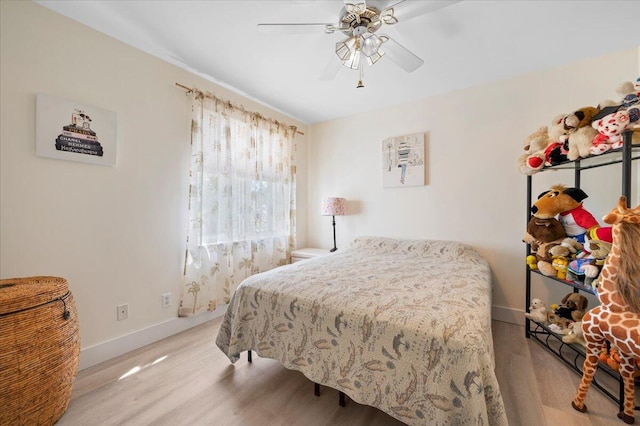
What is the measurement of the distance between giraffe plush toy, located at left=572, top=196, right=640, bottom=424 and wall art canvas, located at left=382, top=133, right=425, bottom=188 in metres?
1.82

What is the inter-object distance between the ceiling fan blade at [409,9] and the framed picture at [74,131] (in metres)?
2.08

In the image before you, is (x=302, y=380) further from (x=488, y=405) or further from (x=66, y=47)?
(x=66, y=47)

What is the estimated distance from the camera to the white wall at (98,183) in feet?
5.08

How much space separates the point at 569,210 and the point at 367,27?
5.98 feet

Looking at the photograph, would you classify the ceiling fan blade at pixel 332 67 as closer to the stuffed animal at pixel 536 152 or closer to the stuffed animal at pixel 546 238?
the stuffed animal at pixel 536 152

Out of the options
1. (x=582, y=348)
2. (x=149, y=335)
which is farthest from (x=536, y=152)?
(x=149, y=335)

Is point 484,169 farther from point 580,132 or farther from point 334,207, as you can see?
point 334,207

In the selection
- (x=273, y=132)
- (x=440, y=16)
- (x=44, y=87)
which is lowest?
(x=44, y=87)

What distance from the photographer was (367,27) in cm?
158

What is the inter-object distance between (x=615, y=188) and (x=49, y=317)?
383cm

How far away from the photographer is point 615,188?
6.58 feet

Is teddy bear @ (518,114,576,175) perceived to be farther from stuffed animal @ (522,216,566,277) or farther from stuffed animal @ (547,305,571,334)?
stuffed animal @ (547,305,571,334)

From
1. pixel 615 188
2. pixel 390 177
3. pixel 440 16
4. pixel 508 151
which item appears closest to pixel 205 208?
pixel 390 177

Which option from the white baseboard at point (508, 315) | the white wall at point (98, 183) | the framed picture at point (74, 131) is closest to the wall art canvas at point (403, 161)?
the white baseboard at point (508, 315)
